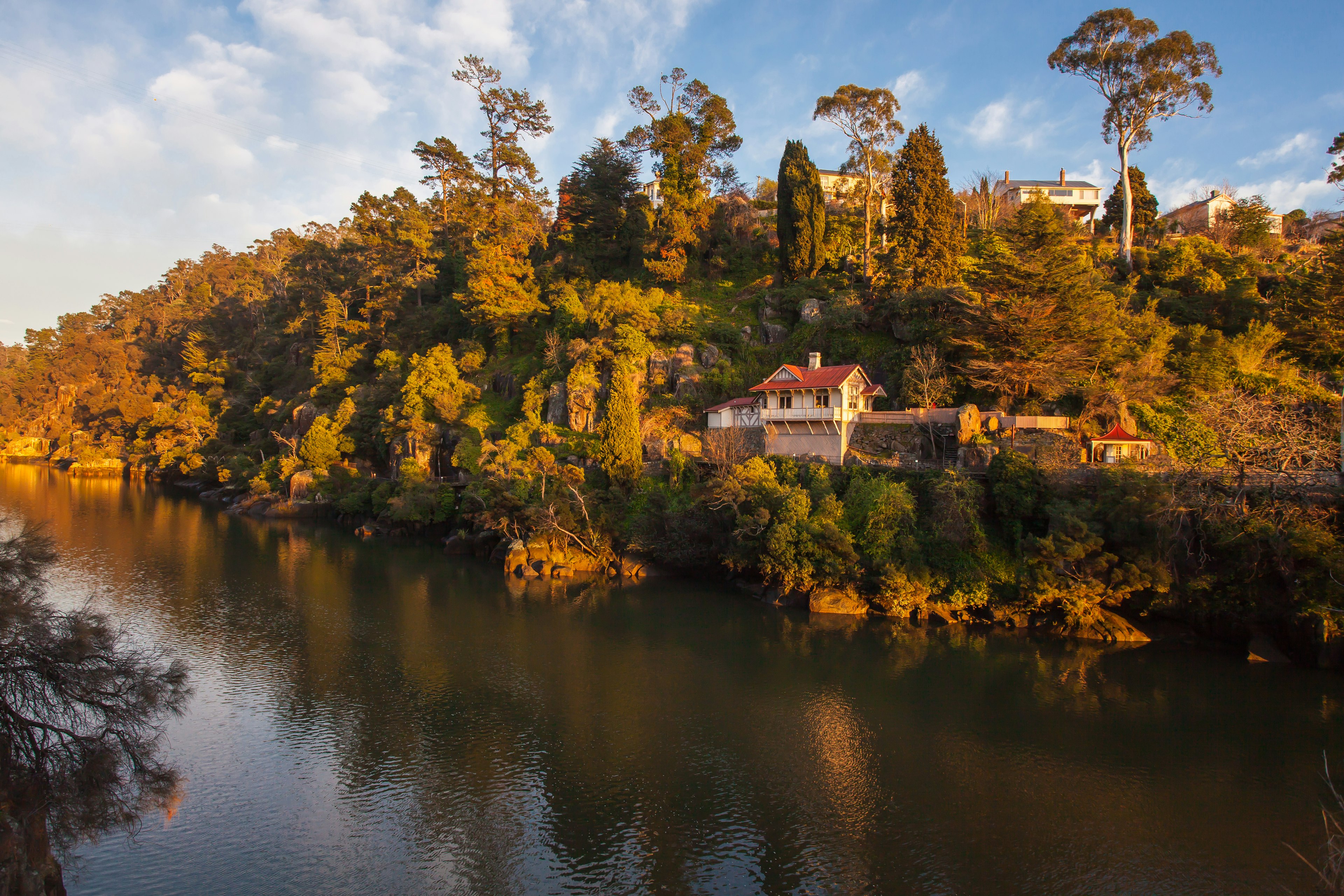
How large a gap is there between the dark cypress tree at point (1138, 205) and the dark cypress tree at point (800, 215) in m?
20.0

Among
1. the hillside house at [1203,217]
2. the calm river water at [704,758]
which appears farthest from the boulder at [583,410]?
the hillside house at [1203,217]

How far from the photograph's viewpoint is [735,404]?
38594 millimetres

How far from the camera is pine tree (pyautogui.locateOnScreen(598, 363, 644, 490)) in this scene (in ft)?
124

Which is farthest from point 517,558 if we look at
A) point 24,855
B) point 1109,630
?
point 24,855

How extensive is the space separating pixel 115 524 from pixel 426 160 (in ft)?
125

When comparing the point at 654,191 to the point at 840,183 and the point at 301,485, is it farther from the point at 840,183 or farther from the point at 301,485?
the point at 301,485

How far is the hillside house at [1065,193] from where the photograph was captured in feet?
193

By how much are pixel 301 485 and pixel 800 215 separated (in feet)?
144

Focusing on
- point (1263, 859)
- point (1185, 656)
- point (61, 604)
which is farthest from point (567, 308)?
point (1263, 859)

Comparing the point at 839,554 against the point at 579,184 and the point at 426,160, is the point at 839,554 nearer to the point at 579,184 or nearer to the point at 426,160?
the point at 579,184

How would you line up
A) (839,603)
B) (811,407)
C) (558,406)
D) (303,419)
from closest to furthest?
(839,603) → (811,407) → (558,406) → (303,419)

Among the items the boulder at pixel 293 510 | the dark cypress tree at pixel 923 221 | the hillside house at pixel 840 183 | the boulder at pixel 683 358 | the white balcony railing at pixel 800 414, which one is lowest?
the boulder at pixel 293 510

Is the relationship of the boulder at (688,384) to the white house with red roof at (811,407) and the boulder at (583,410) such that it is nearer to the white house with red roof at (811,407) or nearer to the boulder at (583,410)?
the white house with red roof at (811,407)

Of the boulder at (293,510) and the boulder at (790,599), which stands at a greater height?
the boulder at (293,510)
